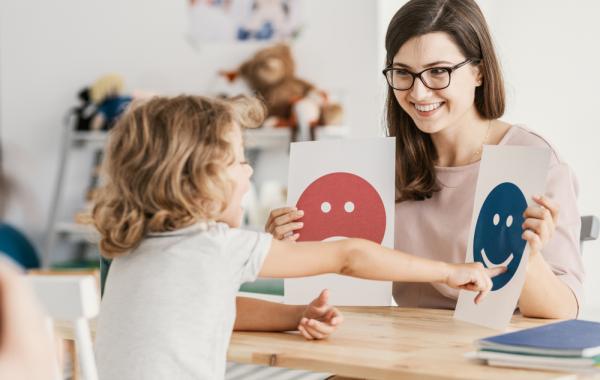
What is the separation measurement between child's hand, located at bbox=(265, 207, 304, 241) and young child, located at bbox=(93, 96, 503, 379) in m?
0.29

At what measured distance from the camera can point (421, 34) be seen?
1.48 m

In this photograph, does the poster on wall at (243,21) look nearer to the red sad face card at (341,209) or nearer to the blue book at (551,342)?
the red sad face card at (341,209)

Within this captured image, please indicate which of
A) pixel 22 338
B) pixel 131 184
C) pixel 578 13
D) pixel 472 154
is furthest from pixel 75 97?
pixel 22 338

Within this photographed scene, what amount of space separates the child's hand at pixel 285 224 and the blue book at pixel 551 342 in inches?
18.8

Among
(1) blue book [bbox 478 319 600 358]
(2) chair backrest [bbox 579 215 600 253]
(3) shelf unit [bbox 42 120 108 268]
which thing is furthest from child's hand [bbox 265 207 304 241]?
(3) shelf unit [bbox 42 120 108 268]

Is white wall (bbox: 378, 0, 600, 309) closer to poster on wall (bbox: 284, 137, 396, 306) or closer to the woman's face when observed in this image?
the woman's face

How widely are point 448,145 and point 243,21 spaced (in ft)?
8.44

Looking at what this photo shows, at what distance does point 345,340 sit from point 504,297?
246mm

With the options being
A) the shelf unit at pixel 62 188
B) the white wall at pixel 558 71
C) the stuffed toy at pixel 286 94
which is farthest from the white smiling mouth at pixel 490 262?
the shelf unit at pixel 62 188

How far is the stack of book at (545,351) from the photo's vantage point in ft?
3.07

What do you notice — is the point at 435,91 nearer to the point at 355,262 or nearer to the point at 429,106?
the point at 429,106

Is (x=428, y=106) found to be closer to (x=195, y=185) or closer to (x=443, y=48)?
(x=443, y=48)

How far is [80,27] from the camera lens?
14.4 feet

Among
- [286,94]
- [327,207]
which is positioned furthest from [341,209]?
[286,94]
